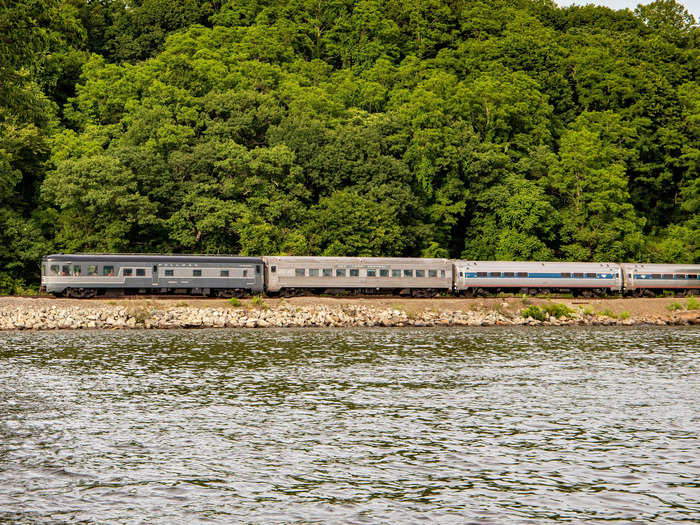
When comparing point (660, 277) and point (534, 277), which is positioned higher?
point (534, 277)

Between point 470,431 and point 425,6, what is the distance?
110832 mm

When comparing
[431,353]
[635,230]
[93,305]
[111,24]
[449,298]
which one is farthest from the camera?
[111,24]

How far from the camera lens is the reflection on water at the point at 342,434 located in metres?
16.8

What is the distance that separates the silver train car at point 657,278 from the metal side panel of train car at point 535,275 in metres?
1.10

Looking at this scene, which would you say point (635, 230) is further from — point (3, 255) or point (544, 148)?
point (3, 255)

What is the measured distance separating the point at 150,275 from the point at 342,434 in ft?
116

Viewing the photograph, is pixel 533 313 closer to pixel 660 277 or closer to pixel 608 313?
pixel 608 313

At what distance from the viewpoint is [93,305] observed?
50.1 meters

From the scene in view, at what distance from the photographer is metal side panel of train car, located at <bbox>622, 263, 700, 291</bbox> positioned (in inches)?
2598

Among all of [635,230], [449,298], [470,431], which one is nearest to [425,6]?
[635,230]

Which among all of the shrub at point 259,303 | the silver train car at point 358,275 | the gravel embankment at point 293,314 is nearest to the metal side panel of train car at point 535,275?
the silver train car at point 358,275

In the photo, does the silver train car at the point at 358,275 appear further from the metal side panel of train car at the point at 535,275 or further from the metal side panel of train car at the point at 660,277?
the metal side panel of train car at the point at 660,277

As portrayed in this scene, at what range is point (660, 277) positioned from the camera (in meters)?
66.8

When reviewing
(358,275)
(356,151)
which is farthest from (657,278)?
(356,151)
